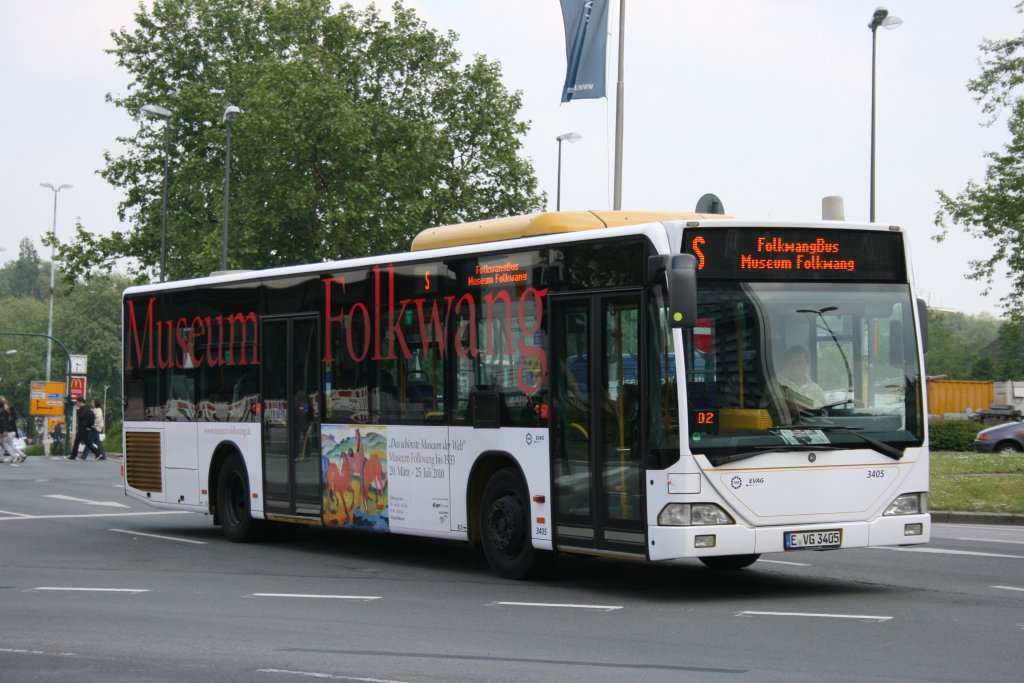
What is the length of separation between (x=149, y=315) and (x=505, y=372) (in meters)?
7.87

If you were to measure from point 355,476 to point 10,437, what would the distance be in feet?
105

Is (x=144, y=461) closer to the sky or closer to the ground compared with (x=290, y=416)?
closer to the ground

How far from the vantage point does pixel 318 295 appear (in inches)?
632

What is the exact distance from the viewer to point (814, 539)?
11586mm

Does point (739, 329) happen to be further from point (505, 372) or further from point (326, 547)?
point (326, 547)

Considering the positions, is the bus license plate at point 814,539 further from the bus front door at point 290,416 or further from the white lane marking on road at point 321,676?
the bus front door at point 290,416

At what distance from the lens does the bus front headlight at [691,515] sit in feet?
36.8

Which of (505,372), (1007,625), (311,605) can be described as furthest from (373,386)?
(1007,625)

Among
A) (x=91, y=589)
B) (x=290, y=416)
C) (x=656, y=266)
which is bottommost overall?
(x=91, y=589)

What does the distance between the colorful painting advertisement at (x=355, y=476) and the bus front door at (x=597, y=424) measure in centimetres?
297

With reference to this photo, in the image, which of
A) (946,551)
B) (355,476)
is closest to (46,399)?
(355,476)

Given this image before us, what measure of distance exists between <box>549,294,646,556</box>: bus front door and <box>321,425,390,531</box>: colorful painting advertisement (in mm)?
2971

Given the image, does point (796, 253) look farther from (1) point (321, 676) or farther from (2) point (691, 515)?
(1) point (321, 676)

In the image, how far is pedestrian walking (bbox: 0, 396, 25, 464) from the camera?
145 feet
